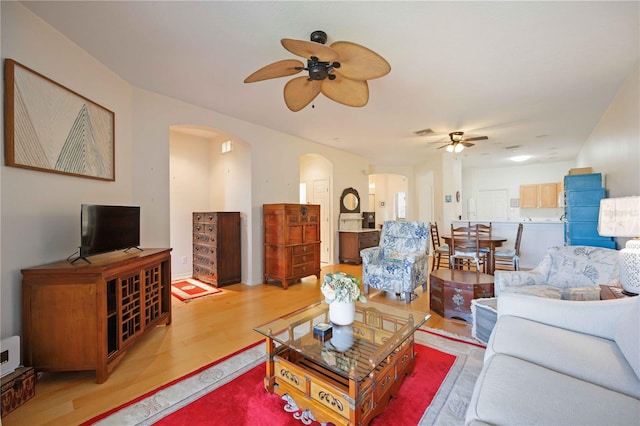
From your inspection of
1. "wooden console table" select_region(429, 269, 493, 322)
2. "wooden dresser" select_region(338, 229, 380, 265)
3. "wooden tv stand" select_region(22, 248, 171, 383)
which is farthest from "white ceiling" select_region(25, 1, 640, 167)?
"wooden dresser" select_region(338, 229, 380, 265)

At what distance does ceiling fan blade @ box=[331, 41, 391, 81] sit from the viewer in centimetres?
170

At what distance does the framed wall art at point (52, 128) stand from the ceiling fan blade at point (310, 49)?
6.08 feet

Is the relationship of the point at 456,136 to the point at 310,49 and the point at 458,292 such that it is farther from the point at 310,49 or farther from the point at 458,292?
the point at 310,49

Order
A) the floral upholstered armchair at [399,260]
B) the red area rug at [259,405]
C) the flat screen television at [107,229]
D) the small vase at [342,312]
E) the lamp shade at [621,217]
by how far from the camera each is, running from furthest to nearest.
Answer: the floral upholstered armchair at [399,260] < the flat screen television at [107,229] < the small vase at [342,312] < the lamp shade at [621,217] < the red area rug at [259,405]

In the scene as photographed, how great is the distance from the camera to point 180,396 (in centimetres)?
175

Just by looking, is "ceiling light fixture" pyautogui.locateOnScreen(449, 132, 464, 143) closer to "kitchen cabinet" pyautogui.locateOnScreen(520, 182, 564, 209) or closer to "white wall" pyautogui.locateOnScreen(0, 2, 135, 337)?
"white wall" pyautogui.locateOnScreen(0, 2, 135, 337)

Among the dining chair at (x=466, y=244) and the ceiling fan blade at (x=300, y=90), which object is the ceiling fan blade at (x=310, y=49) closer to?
the ceiling fan blade at (x=300, y=90)

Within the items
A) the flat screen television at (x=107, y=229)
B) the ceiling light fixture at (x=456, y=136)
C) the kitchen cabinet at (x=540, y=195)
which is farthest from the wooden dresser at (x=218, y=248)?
the kitchen cabinet at (x=540, y=195)

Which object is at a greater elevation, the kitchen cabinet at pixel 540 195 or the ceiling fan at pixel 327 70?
the ceiling fan at pixel 327 70

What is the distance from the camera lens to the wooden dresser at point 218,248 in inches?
168

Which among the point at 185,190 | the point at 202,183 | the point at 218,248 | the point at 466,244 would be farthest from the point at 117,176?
the point at 466,244

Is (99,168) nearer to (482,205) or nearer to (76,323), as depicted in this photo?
(76,323)

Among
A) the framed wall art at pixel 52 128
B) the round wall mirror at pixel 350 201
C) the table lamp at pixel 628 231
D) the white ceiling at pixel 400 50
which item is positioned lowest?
the table lamp at pixel 628 231

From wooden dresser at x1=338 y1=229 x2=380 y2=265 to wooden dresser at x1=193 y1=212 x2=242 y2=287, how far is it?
250cm
